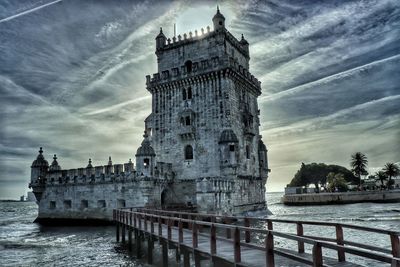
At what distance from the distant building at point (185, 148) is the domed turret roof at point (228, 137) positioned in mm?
94

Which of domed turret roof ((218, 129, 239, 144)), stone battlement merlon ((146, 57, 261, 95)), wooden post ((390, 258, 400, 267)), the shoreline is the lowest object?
the shoreline

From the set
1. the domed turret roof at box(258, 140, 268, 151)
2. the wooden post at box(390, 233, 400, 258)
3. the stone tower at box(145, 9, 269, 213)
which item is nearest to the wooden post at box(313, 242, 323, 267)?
the wooden post at box(390, 233, 400, 258)

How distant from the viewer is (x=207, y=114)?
115ft

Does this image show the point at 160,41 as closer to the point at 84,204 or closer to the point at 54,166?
the point at 84,204

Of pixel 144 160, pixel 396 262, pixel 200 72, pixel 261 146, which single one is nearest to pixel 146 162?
pixel 144 160

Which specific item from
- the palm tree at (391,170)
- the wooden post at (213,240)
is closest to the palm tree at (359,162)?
the palm tree at (391,170)

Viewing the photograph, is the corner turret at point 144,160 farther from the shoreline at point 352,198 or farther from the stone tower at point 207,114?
the shoreline at point 352,198

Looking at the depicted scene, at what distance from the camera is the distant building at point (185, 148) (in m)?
32.9

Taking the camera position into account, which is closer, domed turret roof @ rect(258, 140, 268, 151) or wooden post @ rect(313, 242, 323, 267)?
wooden post @ rect(313, 242, 323, 267)

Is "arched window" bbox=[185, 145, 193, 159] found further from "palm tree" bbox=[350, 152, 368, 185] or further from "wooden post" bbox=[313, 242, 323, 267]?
"palm tree" bbox=[350, 152, 368, 185]

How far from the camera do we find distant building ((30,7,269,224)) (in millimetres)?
32875

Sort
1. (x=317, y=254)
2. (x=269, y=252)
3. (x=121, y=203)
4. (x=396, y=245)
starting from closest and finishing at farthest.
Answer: (x=317, y=254)
(x=396, y=245)
(x=269, y=252)
(x=121, y=203)

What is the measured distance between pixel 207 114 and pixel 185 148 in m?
4.21

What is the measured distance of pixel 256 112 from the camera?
141ft
